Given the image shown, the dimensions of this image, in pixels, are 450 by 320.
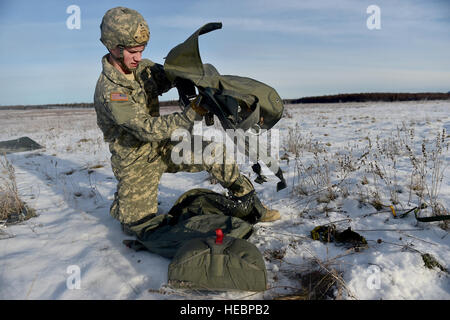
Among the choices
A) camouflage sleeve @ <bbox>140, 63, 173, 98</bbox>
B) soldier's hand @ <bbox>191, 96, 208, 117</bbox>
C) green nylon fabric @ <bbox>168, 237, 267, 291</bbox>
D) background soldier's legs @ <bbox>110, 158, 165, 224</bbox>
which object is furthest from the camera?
camouflage sleeve @ <bbox>140, 63, 173, 98</bbox>

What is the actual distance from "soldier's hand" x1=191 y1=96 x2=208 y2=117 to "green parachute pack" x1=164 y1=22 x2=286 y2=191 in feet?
0.09

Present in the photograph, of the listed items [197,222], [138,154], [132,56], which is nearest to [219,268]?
[197,222]

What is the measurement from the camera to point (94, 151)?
729 cm

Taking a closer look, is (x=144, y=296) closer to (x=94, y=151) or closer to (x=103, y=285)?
(x=103, y=285)

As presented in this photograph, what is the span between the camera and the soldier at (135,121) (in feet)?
8.89

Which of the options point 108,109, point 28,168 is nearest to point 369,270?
point 108,109

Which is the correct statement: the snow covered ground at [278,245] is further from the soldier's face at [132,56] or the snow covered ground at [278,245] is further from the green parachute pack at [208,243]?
the soldier's face at [132,56]

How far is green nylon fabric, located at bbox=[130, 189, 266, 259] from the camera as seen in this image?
260 cm

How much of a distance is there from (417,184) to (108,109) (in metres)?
3.44

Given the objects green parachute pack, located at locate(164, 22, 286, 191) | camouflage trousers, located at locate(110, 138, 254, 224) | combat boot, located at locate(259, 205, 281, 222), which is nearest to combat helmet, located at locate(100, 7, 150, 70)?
green parachute pack, located at locate(164, 22, 286, 191)

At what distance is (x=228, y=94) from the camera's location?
249 centimetres

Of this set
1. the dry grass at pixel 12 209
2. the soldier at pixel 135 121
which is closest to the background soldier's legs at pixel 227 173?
the soldier at pixel 135 121

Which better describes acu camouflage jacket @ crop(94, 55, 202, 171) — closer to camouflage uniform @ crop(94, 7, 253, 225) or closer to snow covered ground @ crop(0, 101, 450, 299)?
camouflage uniform @ crop(94, 7, 253, 225)

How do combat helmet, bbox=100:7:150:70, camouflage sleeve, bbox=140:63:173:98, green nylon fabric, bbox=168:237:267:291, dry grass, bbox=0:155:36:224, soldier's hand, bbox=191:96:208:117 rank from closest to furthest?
1. green nylon fabric, bbox=168:237:267:291
2. soldier's hand, bbox=191:96:208:117
3. combat helmet, bbox=100:7:150:70
4. camouflage sleeve, bbox=140:63:173:98
5. dry grass, bbox=0:155:36:224
